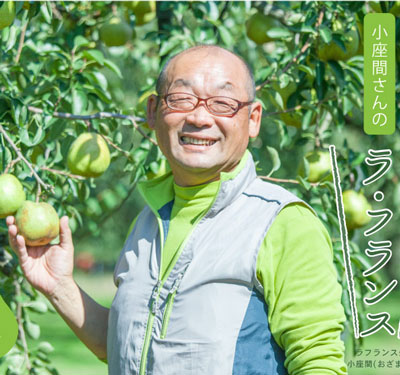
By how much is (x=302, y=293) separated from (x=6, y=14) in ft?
3.49

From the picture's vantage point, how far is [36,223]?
56.6 inches

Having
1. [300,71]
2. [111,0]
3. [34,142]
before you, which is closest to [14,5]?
[34,142]

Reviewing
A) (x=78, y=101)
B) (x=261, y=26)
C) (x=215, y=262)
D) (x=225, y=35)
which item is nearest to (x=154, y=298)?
(x=215, y=262)

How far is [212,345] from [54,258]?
0.43 metres

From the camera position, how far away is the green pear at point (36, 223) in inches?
56.4

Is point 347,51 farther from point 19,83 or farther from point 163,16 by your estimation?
point 19,83

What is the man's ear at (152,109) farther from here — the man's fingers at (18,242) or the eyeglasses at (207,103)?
the man's fingers at (18,242)

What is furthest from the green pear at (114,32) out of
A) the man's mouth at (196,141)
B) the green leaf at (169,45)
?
the man's mouth at (196,141)

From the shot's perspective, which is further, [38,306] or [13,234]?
[38,306]

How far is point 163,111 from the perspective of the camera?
1.33 metres

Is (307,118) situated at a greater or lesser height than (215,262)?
greater

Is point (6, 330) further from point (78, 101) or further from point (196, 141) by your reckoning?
point (78, 101)

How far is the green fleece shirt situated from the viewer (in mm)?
1143

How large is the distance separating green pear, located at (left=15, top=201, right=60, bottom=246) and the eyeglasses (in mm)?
372
